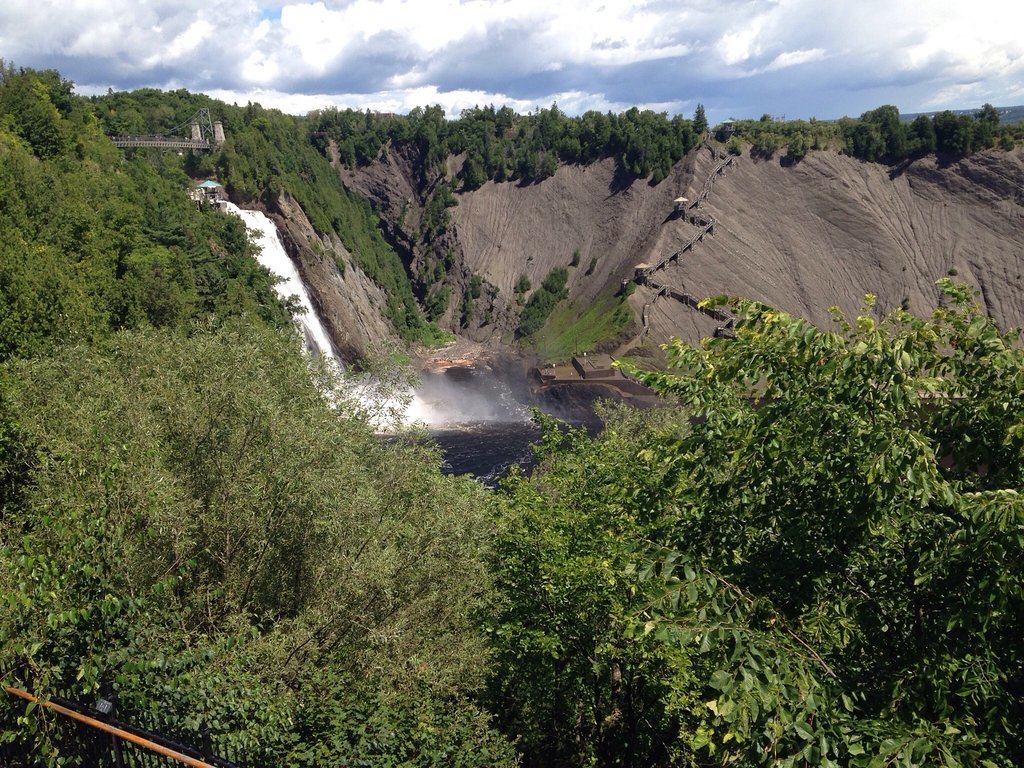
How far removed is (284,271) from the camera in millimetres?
74438

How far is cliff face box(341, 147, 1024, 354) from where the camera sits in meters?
90.2

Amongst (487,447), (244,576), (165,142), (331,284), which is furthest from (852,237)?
(244,576)

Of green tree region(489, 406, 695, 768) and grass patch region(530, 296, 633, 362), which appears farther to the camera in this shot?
grass patch region(530, 296, 633, 362)

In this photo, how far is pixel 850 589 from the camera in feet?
24.7

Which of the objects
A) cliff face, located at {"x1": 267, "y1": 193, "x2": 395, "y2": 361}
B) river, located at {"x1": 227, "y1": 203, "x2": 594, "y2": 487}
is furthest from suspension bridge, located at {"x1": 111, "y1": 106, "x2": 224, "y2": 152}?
river, located at {"x1": 227, "y1": 203, "x2": 594, "y2": 487}

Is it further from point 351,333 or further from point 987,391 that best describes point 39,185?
point 987,391

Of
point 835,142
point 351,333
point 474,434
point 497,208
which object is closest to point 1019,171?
point 835,142

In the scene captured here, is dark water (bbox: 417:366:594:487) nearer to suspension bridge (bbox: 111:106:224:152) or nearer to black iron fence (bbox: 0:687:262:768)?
suspension bridge (bbox: 111:106:224:152)

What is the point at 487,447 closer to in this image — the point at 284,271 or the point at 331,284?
the point at 284,271

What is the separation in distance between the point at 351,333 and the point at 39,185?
39780mm

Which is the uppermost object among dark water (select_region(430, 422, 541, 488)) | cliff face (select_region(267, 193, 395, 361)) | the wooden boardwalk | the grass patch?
the wooden boardwalk

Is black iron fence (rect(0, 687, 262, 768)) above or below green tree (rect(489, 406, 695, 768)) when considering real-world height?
above

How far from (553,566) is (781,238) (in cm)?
9041

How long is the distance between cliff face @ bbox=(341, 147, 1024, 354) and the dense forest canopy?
2684 inches
